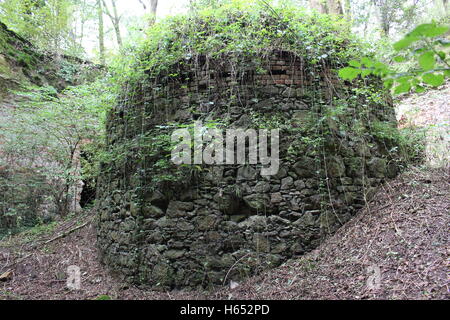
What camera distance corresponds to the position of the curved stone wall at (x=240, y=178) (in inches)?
140

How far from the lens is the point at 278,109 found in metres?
3.89

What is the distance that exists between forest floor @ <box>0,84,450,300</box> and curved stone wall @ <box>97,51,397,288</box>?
0.22 m

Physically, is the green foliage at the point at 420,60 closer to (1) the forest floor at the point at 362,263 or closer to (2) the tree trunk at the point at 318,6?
(1) the forest floor at the point at 362,263

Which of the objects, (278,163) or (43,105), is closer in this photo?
(278,163)

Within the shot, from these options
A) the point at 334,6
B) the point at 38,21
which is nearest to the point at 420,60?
the point at 334,6

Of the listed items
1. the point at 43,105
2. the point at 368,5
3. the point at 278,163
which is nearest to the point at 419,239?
the point at 278,163

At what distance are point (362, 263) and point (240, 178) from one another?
1746 millimetres

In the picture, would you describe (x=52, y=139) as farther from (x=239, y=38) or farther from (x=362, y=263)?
(x=362, y=263)

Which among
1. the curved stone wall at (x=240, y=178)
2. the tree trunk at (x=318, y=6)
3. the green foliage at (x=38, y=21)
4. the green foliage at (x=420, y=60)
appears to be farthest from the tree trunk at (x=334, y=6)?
the green foliage at (x=38, y=21)

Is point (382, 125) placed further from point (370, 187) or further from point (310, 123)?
point (310, 123)

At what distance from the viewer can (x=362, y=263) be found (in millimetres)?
3018

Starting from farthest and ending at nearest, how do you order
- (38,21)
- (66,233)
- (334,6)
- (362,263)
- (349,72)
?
(38,21) → (334,6) → (66,233) → (362,263) → (349,72)
